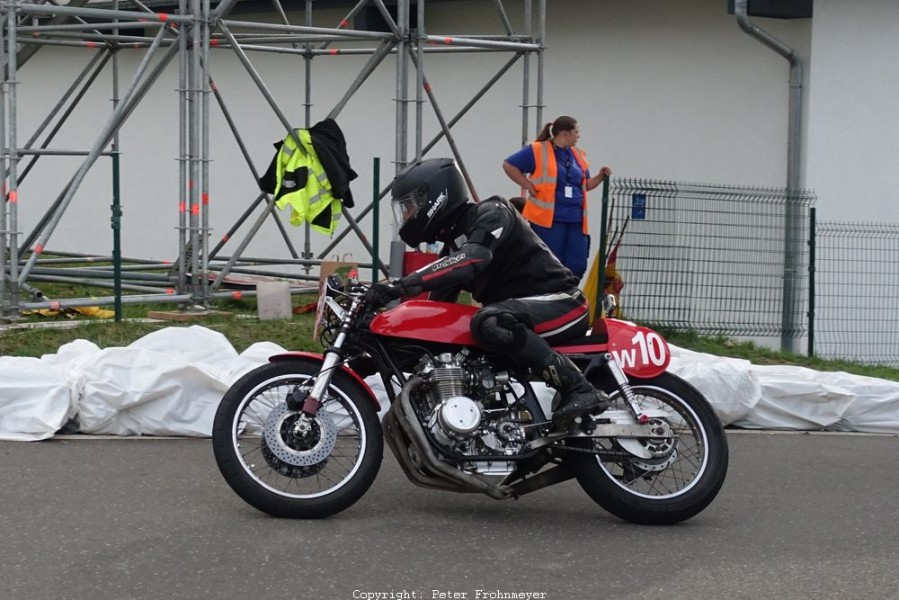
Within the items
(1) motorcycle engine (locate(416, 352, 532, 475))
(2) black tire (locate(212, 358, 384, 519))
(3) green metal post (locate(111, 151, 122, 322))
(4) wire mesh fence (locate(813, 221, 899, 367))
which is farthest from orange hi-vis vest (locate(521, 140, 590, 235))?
(2) black tire (locate(212, 358, 384, 519))

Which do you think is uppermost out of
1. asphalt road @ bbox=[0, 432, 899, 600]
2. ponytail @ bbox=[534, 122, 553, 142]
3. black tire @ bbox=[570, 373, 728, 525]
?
ponytail @ bbox=[534, 122, 553, 142]

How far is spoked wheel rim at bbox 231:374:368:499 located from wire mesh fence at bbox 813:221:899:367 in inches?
337

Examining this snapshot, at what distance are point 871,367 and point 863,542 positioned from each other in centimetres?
645

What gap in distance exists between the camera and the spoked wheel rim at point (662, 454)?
251 inches

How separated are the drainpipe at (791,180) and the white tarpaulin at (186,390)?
373cm

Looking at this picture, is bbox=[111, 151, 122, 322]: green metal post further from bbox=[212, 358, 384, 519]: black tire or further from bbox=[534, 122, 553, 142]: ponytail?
bbox=[212, 358, 384, 519]: black tire

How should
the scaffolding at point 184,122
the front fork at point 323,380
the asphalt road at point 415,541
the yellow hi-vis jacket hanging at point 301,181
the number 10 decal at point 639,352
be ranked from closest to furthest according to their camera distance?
the asphalt road at point 415,541, the front fork at point 323,380, the number 10 decal at point 639,352, the scaffolding at point 184,122, the yellow hi-vis jacket hanging at point 301,181

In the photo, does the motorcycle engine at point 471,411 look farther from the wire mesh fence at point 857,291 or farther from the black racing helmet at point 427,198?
the wire mesh fence at point 857,291

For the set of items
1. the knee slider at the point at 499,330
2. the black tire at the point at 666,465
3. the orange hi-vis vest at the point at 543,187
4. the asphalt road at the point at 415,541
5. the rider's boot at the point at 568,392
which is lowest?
the asphalt road at the point at 415,541

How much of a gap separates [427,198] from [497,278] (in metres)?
0.51

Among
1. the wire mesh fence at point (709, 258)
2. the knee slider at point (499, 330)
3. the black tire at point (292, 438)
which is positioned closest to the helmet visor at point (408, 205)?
the knee slider at point (499, 330)

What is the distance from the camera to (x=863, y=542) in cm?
623

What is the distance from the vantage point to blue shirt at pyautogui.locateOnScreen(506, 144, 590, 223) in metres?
11.7

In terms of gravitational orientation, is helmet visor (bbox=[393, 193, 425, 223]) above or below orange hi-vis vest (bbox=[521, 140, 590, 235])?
below
